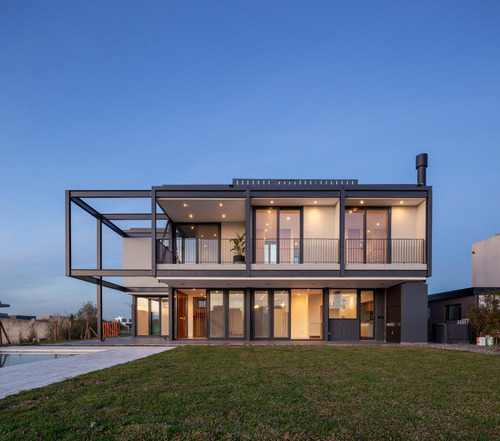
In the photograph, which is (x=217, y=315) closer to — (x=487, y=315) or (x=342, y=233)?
(x=342, y=233)

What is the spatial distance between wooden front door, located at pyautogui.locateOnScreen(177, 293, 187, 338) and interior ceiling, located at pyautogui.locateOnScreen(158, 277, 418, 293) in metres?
1.66

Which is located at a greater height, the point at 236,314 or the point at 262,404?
the point at 262,404

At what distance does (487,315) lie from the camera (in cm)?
1220

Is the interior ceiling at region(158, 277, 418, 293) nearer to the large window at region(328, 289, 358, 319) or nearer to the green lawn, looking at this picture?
the large window at region(328, 289, 358, 319)

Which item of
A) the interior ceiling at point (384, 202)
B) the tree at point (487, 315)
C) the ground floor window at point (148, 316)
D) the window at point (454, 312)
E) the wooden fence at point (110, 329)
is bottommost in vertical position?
the wooden fence at point (110, 329)

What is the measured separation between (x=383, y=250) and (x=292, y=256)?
366cm

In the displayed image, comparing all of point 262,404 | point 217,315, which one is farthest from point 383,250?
point 262,404

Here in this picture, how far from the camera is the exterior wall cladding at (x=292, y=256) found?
11992mm

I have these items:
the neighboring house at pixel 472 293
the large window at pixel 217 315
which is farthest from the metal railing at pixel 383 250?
the large window at pixel 217 315

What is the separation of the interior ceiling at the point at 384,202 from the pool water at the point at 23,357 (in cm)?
1113

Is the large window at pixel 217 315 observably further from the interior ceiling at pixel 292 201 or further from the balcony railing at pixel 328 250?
the interior ceiling at pixel 292 201

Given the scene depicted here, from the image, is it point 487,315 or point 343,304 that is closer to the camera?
point 487,315

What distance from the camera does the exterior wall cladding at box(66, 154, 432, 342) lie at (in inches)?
472

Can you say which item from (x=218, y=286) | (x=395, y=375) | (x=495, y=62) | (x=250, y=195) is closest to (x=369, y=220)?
(x=250, y=195)
